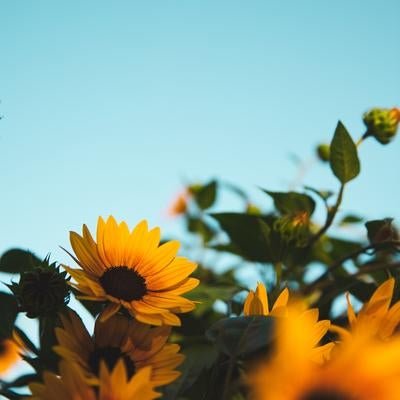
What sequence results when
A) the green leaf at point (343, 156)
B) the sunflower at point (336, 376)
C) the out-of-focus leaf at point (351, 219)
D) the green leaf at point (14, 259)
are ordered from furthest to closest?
the out-of-focus leaf at point (351, 219) < the green leaf at point (343, 156) < the green leaf at point (14, 259) < the sunflower at point (336, 376)

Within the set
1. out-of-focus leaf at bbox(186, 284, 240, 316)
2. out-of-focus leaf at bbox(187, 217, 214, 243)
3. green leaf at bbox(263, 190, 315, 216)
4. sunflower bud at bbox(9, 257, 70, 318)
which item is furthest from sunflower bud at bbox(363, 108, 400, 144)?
sunflower bud at bbox(9, 257, 70, 318)

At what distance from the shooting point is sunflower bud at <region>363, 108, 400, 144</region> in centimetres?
94

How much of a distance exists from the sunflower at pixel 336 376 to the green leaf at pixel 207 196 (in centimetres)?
102

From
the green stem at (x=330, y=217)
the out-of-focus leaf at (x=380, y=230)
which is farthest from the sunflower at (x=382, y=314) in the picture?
the green stem at (x=330, y=217)

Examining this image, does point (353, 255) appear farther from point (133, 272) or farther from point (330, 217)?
point (133, 272)

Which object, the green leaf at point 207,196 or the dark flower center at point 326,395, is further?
the green leaf at point 207,196

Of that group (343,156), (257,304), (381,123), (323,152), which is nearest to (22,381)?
(257,304)

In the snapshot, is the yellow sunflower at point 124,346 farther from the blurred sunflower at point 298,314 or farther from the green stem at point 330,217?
the green stem at point 330,217

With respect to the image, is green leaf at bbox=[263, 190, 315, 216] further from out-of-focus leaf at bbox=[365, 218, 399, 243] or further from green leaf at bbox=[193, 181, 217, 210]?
green leaf at bbox=[193, 181, 217, 210]

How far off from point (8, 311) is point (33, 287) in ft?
0.14

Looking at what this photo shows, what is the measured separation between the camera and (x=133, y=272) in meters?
0.50

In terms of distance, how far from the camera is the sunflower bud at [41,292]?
1.48ft

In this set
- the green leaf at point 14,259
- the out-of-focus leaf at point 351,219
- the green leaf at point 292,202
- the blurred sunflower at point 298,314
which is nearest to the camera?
the blurred sunflower at point 298,314

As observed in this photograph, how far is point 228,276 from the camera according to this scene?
49.8 inches
